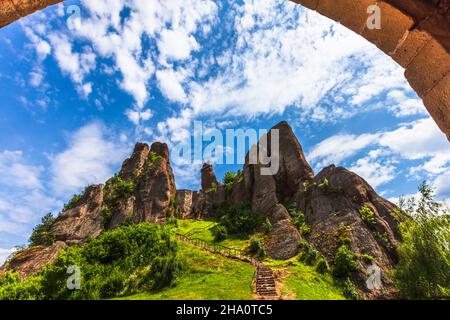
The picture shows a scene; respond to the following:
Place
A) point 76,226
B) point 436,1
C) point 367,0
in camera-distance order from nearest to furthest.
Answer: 1. point 436,1
2. point 367,0
3. point 76,226

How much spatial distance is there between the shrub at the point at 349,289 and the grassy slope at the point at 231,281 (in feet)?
1.55

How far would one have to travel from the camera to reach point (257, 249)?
96.0ft

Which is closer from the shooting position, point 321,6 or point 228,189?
point 321,6

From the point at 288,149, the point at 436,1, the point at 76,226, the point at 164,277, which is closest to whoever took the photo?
the point at 436,1

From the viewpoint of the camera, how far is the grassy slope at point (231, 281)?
1730 cm

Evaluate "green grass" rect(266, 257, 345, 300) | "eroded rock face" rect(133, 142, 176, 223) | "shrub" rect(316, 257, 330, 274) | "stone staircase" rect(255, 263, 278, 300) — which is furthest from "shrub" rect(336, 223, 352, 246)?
"eroded rock face" rect(133, 142, 176, 223)

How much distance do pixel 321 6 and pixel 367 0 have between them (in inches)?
23.4

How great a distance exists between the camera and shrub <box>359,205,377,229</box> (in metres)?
29.7

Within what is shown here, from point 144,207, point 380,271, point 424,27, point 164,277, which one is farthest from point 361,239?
point 144,207

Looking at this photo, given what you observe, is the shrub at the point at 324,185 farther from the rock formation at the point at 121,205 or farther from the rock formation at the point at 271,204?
the rock formation at the point at 121,205

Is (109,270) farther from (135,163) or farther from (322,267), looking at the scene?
(135,163)

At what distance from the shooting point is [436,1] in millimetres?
3246

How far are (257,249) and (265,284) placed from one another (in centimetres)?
1032
